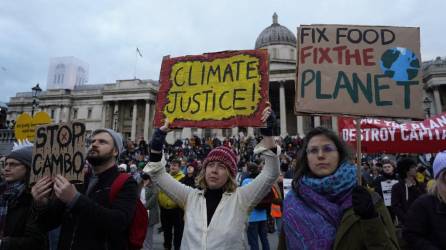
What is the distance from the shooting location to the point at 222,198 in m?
2.70

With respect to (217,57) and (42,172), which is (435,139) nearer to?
(217,57)

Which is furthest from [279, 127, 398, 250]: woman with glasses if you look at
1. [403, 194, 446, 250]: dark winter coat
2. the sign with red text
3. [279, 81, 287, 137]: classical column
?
[279, 81, 287, 137]: classical column

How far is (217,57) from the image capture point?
13.0 feet

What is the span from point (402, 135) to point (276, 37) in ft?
144

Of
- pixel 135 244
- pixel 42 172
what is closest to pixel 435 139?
pixel 135 244

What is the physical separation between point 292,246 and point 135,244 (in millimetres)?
1156

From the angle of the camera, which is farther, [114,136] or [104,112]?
[104,112]

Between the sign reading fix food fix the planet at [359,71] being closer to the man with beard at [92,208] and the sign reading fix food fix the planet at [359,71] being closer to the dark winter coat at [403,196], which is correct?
the dark winter coat at [403,196]

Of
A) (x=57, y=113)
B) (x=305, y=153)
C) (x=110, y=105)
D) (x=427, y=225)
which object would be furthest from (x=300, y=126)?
(x=57, y=113)

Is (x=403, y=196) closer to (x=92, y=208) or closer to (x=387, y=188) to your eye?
(x=387, y=188)

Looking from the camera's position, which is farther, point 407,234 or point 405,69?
point 405,69

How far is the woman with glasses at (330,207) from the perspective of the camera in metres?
1.84

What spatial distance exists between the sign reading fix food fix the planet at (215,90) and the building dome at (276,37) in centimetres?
4613

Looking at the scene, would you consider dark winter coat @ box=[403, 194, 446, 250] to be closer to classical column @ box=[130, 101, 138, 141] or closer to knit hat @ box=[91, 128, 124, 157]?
knit hat @ box=[91, 128, 124, 157]
